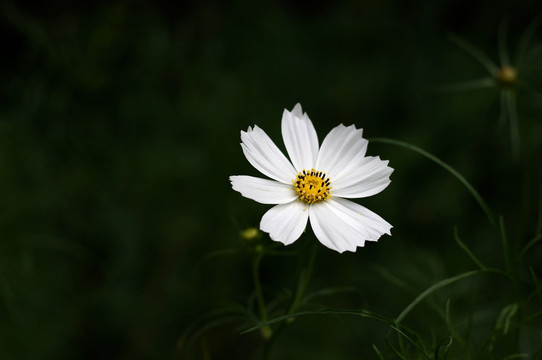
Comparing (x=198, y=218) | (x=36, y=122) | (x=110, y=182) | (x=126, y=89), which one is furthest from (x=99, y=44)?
(x=198, y=218)

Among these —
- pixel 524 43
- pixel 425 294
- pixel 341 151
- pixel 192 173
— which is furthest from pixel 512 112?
pixel 192 173

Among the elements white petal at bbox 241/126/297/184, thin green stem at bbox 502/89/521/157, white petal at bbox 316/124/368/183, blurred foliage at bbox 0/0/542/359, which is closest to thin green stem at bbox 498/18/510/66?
blurred foliage at bbox 0/0/542/359

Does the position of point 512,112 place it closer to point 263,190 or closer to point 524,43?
point 524,43

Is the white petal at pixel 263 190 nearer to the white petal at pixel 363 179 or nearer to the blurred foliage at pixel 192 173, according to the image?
the white petal at pixel 363 179

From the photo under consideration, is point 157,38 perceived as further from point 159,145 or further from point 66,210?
point 66,210

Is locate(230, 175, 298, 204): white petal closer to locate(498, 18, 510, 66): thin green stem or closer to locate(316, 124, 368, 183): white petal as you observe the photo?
locate(316, 124, 368, 183): white petal
